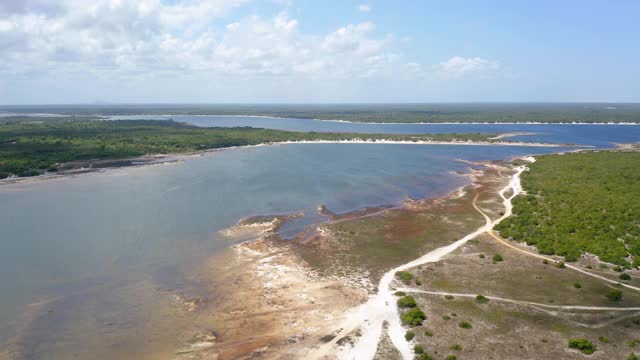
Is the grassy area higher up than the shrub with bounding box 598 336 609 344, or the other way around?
the grassy area

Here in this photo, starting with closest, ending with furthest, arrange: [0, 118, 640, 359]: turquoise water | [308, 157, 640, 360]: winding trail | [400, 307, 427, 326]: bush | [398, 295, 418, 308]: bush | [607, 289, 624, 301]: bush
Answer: [308, 157, 640, 360]: winding trail → [400, 307, 427, 326]: bush → [0, 118, 640, 359]: turquoise water → [398, 295, 418, 308]: bush → [607, 289, 624, 301]: bush

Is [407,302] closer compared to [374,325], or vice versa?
[374,325]

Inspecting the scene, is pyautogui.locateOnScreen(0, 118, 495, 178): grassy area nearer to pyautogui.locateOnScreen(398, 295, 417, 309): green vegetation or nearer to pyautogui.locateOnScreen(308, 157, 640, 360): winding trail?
Answer: pyautogui.locateOnScreen(308, 157, 640, 360): winding trail

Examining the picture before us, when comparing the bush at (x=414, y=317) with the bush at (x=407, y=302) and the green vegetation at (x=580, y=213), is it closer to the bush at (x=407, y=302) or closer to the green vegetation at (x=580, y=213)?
the bush at (x=407, y=302)

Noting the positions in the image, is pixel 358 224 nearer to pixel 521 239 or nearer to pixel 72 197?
pixel 521 239

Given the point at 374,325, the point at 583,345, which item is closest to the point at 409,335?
the point at 374,325

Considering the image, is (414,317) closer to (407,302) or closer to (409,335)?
(409,335)

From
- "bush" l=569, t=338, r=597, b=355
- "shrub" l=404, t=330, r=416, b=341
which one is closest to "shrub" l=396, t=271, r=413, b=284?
"shrub" l=404, t=330, r=416, b=341

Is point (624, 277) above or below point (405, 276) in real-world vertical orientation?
above
